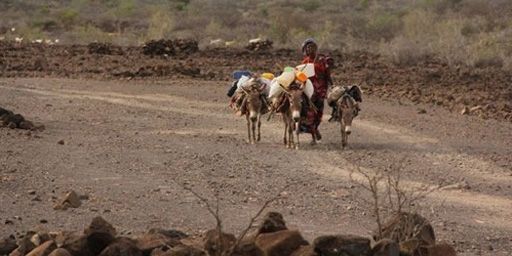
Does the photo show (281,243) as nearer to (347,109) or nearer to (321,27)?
(347,109)

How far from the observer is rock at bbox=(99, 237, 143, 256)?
24.2 ft

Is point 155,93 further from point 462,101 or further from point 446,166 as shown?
point 446,166

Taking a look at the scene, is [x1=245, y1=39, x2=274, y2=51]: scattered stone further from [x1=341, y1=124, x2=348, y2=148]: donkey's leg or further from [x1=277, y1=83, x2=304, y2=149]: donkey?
[x1=341, y1=124, x2=348, y2=148]: donkey's leg

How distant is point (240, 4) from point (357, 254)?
65.2m

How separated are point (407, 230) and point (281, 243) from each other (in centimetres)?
116

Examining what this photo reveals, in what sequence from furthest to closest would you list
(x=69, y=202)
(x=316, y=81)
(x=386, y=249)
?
(x=316, y=81) < (x=69, y=202) < (x=386, y=249)

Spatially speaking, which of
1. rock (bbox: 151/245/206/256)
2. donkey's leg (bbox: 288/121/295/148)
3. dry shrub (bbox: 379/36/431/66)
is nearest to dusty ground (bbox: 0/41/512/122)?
dry shrub (bbox: 379/36/431/66)

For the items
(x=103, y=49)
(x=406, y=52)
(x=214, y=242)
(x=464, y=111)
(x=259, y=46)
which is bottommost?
(x=464, y=111)

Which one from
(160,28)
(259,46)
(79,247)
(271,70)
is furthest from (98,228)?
(160,28)

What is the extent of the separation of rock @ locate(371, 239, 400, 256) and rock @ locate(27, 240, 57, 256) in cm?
244

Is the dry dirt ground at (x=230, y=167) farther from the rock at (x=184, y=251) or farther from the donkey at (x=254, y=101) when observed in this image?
the rock at (x=184, y=251)

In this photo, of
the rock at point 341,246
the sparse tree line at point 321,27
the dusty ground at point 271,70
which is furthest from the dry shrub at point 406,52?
the rock at point 341,246

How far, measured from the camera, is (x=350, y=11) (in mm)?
61375

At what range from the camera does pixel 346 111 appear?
55.0 ft
